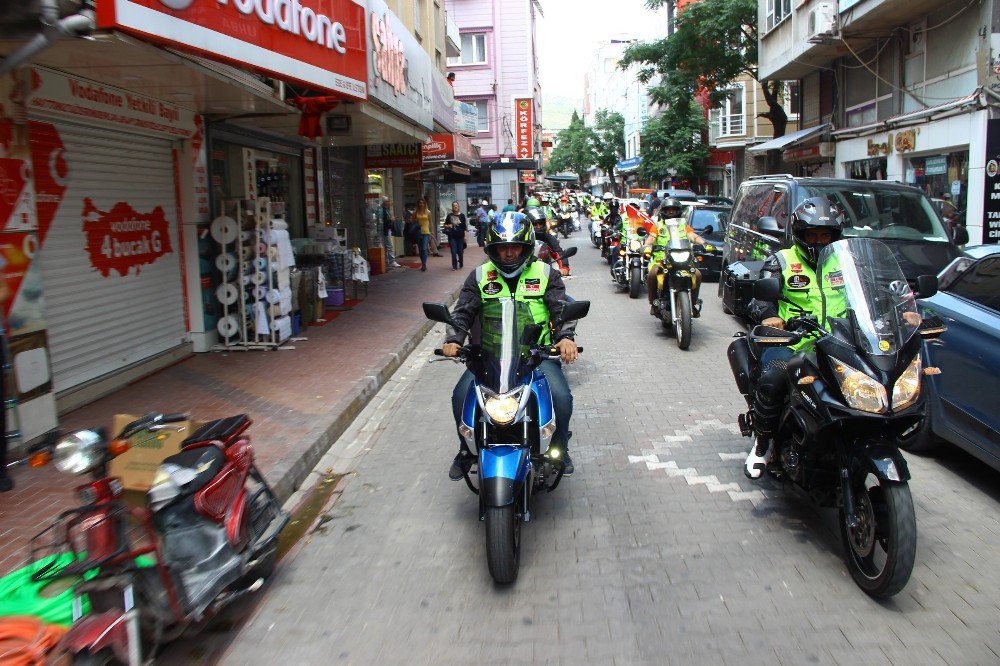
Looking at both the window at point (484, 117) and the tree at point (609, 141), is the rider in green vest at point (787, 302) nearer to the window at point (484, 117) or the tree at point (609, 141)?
the window at point (484, 117)

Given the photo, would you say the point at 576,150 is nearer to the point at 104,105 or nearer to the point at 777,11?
the point at 777,11

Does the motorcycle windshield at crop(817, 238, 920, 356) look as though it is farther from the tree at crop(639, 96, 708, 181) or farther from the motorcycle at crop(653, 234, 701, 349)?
the tree at crop(639, 96, 708, 181)

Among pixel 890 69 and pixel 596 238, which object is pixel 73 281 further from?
pixel 596 238

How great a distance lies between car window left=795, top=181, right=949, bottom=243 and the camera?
10.0 m

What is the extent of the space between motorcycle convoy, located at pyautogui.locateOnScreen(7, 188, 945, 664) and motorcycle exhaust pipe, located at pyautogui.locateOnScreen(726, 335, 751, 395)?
271 mm

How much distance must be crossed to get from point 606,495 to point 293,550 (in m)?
1.95

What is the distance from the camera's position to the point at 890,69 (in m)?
19.5

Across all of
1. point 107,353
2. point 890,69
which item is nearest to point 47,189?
point 107,353

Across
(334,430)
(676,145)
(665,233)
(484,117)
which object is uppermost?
(484,117)

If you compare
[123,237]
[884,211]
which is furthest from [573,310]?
[884,211]

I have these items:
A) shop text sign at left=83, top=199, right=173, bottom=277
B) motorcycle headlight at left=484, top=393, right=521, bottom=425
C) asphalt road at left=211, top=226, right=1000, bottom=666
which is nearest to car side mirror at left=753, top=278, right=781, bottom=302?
asphalt road at left=211, top=226, right=1000, bottom=666

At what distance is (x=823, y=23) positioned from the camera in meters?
19.7

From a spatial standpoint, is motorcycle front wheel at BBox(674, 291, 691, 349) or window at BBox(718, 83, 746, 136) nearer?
motorcycle front wheel at BBox(674, 291, 691, 349)

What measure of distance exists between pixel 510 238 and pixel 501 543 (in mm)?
1838
